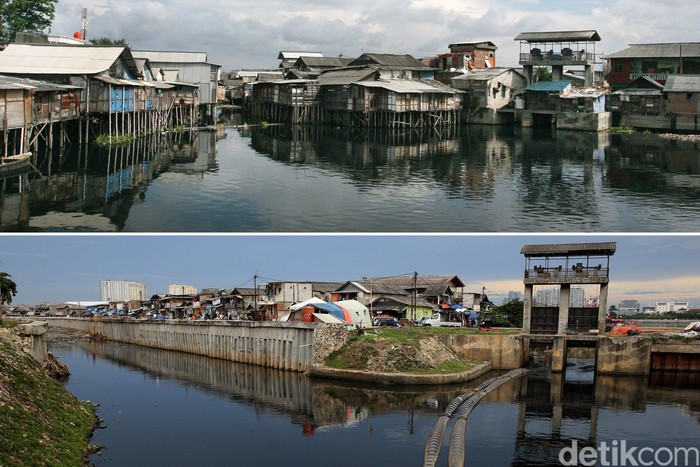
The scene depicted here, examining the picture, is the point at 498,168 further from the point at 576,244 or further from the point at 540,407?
the point at 540,407

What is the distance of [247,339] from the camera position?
3962 centimetres

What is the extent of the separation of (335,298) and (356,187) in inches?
415

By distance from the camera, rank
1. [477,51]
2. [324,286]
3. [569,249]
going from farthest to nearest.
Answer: [477,51] → [324,286] → [569,249]

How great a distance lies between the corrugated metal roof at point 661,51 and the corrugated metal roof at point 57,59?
2067 inches

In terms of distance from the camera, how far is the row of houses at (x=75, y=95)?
1681 inches

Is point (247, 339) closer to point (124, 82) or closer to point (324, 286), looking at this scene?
point (324, 286)

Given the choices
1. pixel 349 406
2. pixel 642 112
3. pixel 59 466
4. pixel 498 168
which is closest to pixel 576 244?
pixel 349 406

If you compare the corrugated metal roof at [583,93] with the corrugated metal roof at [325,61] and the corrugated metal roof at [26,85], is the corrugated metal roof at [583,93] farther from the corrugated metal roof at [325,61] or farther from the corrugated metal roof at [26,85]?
the corrugated metal roof at [26,85]

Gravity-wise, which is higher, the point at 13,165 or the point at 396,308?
the point at 13,165

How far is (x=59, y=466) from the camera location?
17.8 metres

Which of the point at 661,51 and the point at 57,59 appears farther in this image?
the point at 661,51

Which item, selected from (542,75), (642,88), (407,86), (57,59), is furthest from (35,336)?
(542,75)

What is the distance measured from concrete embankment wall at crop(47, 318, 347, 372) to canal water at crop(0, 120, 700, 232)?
4.73m

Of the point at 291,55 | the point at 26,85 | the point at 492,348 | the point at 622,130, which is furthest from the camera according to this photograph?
the point at 291,55
